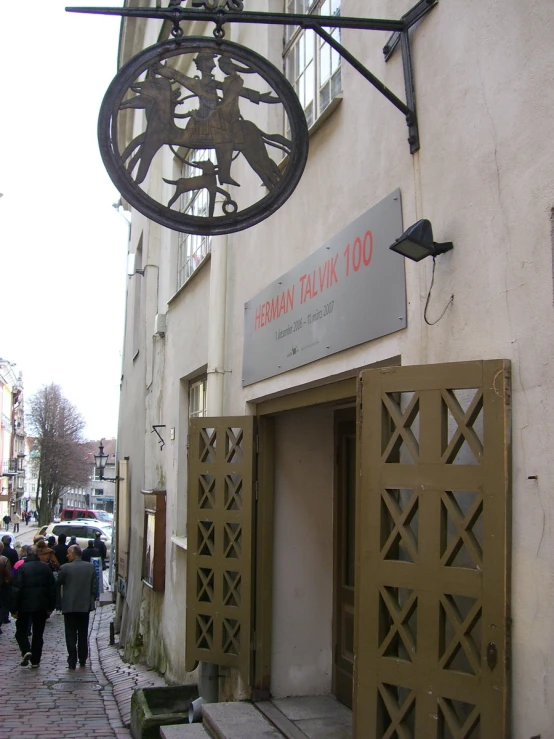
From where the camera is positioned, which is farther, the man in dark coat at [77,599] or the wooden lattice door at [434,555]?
the man in dark coat at [77,599]

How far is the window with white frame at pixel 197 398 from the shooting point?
9.51 meters

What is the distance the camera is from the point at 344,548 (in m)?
6.61

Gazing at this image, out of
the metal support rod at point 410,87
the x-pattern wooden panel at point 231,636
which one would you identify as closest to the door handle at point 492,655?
the metal support rod at point 410,87

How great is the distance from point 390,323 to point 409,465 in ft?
3.14

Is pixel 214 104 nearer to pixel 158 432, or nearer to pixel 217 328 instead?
pixel 217 328

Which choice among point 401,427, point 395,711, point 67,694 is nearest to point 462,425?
point 401,427

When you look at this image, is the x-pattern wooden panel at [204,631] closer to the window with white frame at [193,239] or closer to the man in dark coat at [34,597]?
the window with white frame at [193,239]

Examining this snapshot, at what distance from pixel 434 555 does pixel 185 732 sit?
3.29 meters

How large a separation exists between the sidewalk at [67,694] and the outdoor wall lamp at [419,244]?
18.1ft

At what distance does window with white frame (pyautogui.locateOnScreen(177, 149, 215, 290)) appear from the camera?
31.2 feet

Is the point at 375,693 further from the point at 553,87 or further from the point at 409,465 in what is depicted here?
the point at 553,87

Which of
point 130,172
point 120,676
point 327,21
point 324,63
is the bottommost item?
point 120,676

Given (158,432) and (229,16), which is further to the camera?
(158,432)

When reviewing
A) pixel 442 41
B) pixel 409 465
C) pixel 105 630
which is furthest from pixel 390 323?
pixel 105 630
